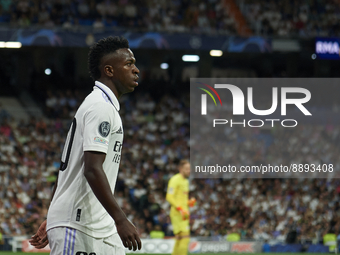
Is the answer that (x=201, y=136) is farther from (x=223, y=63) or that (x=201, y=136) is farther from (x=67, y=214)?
(x=67, y=214)

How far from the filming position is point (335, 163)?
1931cm

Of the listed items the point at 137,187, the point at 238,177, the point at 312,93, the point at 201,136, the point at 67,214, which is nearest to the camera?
the point at 67,214

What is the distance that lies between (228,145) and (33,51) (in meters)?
9.20

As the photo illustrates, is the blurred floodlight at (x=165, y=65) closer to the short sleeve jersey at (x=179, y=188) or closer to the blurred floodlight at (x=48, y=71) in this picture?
the blurred floodlight at (x=48, y=71)

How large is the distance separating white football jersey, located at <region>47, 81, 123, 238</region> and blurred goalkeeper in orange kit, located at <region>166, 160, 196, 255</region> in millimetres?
7293

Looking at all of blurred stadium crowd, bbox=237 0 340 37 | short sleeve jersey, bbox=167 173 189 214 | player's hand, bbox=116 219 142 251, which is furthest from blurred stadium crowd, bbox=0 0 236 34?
player's hand, bbox=116 219 142 251

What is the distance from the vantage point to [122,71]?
318 centimetres

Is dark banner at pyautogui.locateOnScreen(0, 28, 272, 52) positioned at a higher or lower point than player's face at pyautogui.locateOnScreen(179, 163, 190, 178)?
higher

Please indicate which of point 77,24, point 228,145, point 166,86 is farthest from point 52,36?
point 228,145

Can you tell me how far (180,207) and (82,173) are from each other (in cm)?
753

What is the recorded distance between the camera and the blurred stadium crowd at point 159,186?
1567cm

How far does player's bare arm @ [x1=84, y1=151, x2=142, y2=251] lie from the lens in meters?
2.71

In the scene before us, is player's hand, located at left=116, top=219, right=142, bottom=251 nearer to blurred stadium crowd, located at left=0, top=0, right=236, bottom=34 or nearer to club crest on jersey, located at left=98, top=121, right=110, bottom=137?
club crest on jersey, located at left=98, top=121, right=110, bottom=137

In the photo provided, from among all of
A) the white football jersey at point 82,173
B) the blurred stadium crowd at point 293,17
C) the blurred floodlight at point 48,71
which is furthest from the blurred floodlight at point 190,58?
the white football jersey at point 82,173
